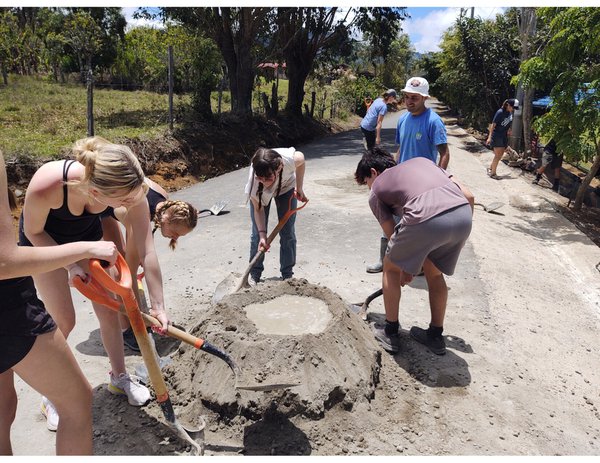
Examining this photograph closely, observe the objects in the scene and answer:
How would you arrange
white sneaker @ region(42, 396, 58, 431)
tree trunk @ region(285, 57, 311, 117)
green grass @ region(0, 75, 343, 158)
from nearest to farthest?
white sneaker @ region(42, 396, 58, 431)
green grass @ region(0, 75, 343, 158)
tree trunk @ region(285, 57, 311, 117)

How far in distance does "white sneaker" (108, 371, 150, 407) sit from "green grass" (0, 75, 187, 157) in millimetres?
5712

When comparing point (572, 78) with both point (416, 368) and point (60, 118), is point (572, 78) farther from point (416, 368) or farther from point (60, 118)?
point (60, 118)

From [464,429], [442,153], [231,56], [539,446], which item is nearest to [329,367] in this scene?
[464,429]

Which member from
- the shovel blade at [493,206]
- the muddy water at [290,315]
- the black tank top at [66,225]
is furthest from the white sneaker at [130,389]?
the shovel blade at [493,206]

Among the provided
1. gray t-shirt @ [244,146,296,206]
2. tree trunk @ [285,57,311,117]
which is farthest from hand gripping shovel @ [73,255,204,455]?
tree trunk @ [285,57,311,117]

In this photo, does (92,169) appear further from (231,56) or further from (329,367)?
(231,56)

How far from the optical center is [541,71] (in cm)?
737

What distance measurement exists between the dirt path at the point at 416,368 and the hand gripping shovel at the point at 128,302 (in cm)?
25

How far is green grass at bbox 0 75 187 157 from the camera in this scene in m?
Result: 8.23

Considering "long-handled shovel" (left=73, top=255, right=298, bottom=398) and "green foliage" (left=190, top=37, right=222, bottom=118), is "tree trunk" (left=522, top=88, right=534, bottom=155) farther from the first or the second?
"long-handled shovel" (left=73, top=255, right=298, bottom=398)

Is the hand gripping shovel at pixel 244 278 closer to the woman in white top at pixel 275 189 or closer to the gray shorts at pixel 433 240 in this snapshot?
the woman in white top at pixel 275 189

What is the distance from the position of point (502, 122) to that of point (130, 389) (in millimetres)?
9012

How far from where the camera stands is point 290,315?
3176 millimetres

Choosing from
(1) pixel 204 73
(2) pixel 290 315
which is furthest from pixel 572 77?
(1) pixel 204 73
